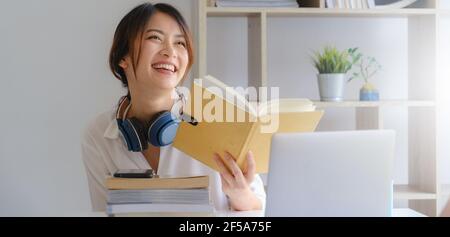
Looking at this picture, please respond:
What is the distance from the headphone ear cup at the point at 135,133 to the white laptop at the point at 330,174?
1.84ft

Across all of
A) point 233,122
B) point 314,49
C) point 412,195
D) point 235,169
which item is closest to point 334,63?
point 314,49

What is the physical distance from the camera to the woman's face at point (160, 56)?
141 cm

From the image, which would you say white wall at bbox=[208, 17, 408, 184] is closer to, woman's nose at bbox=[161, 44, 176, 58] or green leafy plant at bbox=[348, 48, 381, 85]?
green leafy plant at bbox=[348, 48, 381, 85]

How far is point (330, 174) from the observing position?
31.2 inches

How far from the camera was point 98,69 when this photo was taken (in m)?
2.17

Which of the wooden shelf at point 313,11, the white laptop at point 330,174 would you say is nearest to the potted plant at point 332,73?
the wooden shelf at point 313,11

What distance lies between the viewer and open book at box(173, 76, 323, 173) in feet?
2.96

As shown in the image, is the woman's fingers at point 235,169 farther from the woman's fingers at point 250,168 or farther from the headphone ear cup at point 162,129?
the headphone ear cup at point 162,129

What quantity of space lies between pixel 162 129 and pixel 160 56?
8.9 inches

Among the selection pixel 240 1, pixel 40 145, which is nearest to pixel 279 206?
pixel 240 1

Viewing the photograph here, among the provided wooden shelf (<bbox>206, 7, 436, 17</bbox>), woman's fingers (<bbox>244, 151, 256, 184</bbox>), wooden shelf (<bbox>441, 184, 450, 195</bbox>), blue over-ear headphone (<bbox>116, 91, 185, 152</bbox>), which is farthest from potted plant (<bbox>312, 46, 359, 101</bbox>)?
woman's fingers (<bbox>244, 151, 256, 184</bbox>)

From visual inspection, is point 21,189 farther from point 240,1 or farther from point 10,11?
point 240,1

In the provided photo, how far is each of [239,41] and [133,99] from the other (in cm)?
→ 87

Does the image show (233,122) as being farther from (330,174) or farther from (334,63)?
(334,63)
